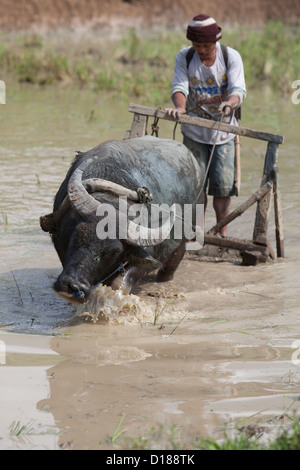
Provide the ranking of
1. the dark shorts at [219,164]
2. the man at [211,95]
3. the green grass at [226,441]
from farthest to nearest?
1. the dark shorts at [219,164]
2. the man at [211,95]
3. the green grass at [226,441]

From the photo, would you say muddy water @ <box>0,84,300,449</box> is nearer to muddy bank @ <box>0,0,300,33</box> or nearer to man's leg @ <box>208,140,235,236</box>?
man's leg @ <box>208,140,235,236</box>

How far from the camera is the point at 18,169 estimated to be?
701 centimetres

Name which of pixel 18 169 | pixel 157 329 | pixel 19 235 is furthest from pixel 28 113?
pixel 157 329

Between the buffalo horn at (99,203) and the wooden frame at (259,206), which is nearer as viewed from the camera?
the buffalo horn at (99,203)

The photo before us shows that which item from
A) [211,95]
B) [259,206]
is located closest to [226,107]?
[211,95]

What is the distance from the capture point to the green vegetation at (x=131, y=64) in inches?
429

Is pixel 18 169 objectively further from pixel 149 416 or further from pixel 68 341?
pixel 149 416

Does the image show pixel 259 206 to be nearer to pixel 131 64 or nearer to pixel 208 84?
pixel 208 84

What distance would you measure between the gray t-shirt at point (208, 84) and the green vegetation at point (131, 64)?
491 centimetres

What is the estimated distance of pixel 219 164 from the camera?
5035 millimetres

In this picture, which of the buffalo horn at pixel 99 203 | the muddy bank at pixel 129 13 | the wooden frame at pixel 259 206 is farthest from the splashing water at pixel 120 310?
the muddy bank at pixel 129 13

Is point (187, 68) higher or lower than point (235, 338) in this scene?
higher

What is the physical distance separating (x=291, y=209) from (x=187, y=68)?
1.77 metres

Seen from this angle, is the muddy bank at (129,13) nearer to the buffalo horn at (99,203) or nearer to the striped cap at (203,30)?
the striped cap at (203,30)
